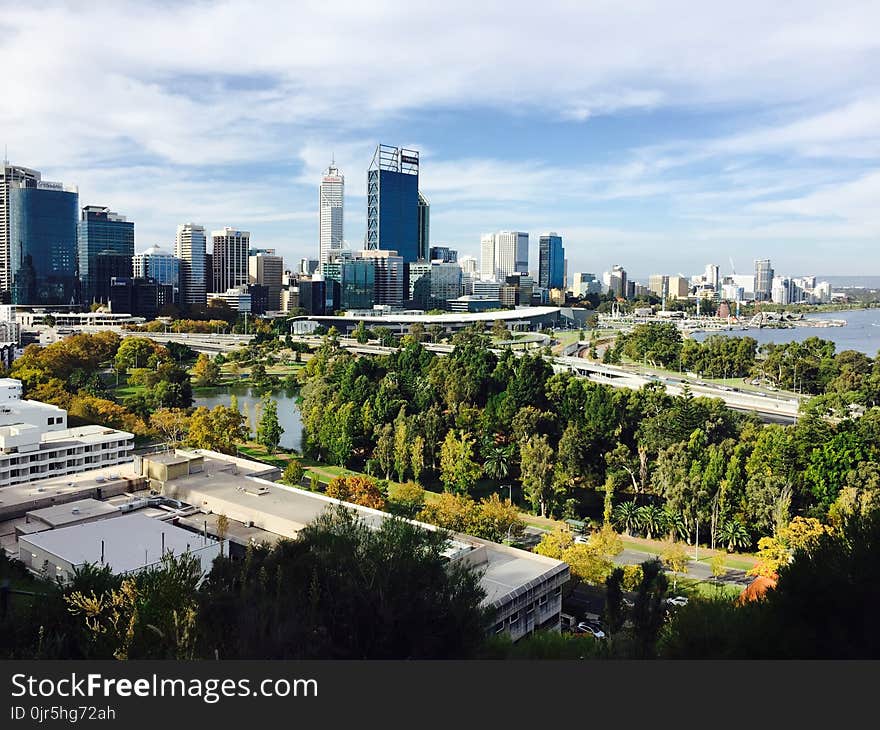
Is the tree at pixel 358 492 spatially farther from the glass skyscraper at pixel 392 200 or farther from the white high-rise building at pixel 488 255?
the white high-rise building at pixel 488 255

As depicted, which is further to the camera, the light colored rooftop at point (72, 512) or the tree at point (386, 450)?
the tree at point (386, 450)

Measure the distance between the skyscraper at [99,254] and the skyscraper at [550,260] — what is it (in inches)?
1067

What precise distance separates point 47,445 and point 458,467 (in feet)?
14.3

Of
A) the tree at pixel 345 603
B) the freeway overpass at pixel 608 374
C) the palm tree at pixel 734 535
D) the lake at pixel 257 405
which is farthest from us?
the lake at pixel 257 405

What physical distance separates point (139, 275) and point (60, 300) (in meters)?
4.72

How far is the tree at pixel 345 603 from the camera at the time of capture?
82.9 inches

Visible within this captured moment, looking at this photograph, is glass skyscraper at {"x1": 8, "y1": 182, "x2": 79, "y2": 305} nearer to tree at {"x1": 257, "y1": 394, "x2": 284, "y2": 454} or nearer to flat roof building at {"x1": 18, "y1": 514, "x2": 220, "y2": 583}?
tree at {"x1": 257, "y1": 394, "x2": 284, "y2": 454}

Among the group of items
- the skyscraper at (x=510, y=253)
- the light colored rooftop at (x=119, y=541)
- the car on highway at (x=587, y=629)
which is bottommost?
the car on highway at (x=587, y=629)

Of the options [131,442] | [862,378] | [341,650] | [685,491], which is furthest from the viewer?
[862,378]

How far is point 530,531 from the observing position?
7074mm

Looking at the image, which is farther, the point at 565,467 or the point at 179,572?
the point at 565,467

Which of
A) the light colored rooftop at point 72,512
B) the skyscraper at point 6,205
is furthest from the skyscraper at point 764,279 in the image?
the light colored rooftop at point 72,512

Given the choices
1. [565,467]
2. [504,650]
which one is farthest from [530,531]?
[504,650]

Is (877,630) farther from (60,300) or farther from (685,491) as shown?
(60,300)
